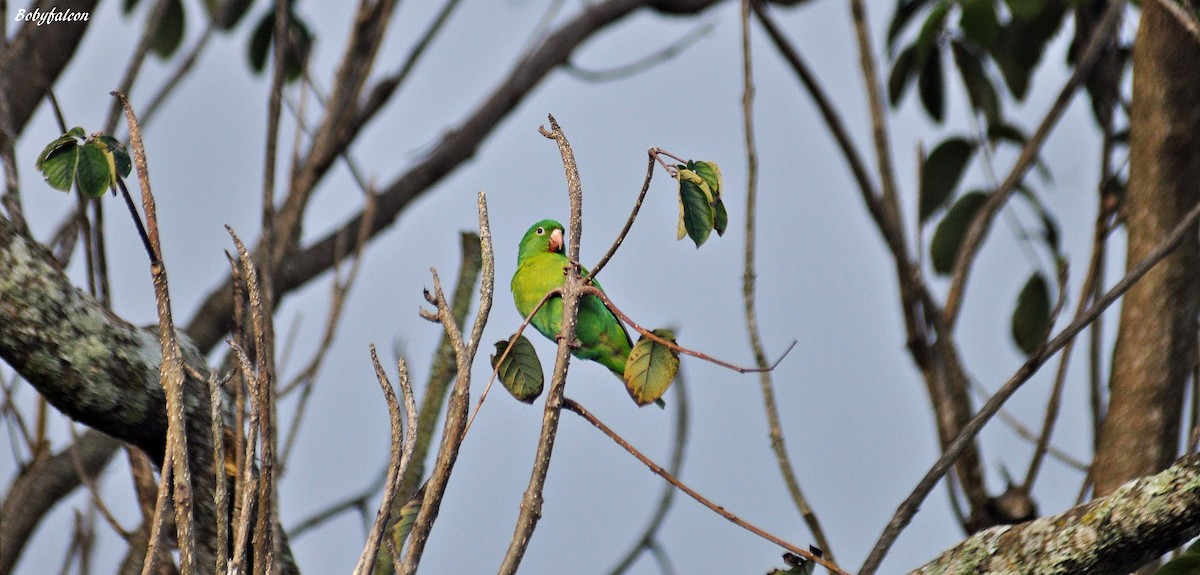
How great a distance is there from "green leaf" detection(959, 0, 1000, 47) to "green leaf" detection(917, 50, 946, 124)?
445mm

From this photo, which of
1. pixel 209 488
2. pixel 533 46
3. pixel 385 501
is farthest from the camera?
pixel 533 46

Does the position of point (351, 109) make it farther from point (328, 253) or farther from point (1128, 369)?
point (1128, 369)

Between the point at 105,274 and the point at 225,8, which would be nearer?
the point at 105,274

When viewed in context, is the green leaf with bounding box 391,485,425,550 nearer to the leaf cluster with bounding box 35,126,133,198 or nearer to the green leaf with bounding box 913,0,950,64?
the leaf cluster with bounding box 35,126,133,198

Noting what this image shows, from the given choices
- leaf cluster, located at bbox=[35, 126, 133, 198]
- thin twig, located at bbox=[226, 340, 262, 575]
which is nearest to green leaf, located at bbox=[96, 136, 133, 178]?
leaf cluster, located at bbox=[35, 126, 133, 198]

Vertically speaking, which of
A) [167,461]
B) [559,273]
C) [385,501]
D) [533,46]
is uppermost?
[533,46]

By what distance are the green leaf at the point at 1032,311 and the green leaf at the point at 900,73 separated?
62 cm

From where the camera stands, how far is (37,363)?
5.18 feet

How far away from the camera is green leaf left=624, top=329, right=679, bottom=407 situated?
1.46 m

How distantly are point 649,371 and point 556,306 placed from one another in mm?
613

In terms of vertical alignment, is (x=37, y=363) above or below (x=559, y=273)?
below

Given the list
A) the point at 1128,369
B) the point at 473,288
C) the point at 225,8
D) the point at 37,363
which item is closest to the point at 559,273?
the point at 473,288

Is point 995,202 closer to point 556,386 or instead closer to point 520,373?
point 520,373

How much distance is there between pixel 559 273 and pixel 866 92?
41.2 inches
